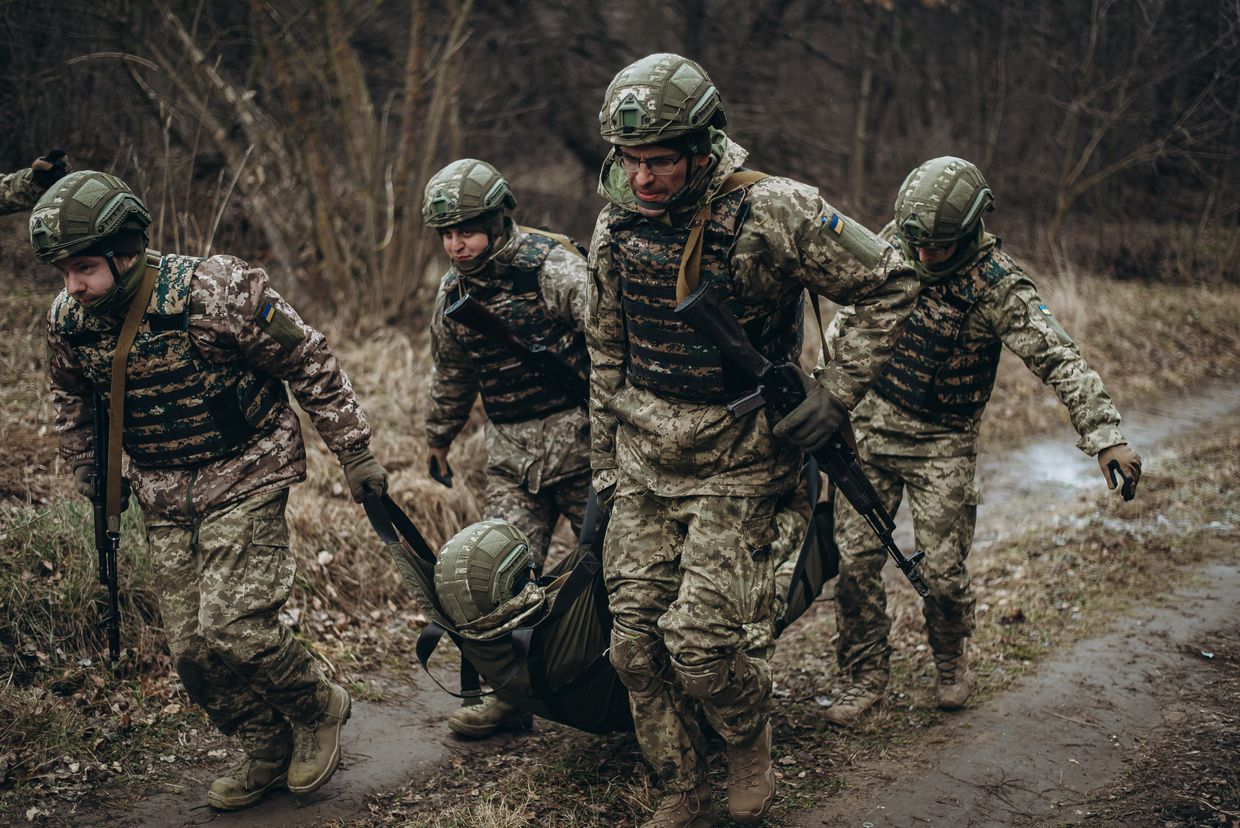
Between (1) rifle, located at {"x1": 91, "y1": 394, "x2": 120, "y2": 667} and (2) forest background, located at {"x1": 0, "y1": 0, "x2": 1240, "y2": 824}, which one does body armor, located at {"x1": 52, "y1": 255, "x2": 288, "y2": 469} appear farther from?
(2) forest background, located at {"x1": 0, "y1": 0, "x2": 1240, "y2": 824}

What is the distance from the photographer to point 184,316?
11.9 ft

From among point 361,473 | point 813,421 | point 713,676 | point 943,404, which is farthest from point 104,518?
point 943,404

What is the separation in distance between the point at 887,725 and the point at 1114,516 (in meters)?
3.43

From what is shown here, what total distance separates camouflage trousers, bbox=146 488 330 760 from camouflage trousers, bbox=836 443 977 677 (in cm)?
232

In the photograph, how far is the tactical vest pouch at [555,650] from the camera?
12.4 feet

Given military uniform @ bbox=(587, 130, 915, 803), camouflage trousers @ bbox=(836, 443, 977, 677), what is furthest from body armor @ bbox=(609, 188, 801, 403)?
camouflage trousers @ bbox=(836, 443, 977, 677)

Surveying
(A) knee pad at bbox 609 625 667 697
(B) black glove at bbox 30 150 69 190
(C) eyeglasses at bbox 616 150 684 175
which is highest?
(C) eyeglasses at bbox 616 150 684 175

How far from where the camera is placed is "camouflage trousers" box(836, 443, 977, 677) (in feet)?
14.8

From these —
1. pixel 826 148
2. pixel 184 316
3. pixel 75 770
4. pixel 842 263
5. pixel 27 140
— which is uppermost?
pixel 826 148

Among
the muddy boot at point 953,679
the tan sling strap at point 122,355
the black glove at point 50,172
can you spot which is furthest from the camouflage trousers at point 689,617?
the black glove at point 50,172

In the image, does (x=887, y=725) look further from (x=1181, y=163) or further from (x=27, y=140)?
(x=1181, y=163)

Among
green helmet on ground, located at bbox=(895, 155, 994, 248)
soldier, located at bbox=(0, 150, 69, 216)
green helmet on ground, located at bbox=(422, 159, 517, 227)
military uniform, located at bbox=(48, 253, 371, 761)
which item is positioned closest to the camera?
military uniform, located at bbox=(48, 253, 371, 761)

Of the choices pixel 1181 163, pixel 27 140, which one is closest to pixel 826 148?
pixel 1181 163

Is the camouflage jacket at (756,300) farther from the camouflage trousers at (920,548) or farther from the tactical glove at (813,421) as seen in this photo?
the camouflage trousers at (920,548)
